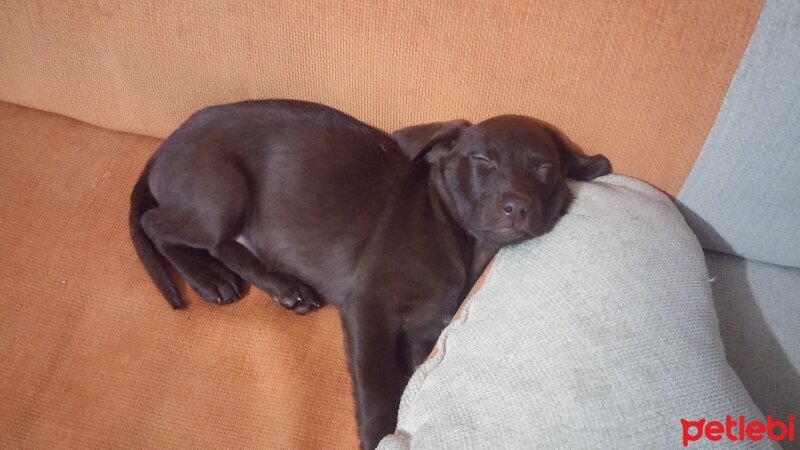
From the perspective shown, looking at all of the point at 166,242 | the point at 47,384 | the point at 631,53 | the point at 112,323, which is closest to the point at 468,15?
the point at 631,53

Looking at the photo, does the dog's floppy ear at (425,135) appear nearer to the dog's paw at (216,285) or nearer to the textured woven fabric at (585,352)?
the textured woven fabric at (585,352)

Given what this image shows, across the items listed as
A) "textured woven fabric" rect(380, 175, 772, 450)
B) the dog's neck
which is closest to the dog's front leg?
"textured woven fabric" rect(380, 175, 772, 450)

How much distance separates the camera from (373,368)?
124 centimetres

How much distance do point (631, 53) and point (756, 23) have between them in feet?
0.74

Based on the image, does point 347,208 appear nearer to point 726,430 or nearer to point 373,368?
point 373,368

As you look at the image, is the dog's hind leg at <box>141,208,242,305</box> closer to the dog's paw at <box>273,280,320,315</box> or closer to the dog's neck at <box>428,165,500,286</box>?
the dog's paw at <box>273,280,320,315</box>

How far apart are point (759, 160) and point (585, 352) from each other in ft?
2.06

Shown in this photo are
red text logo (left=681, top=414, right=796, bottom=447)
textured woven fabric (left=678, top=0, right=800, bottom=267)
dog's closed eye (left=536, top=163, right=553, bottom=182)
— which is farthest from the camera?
dog's closed eye (left=536, top=163, right=553, bottom=182)

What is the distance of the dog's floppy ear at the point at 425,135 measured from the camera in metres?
1.33

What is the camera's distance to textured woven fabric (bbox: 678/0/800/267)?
3.72 ft

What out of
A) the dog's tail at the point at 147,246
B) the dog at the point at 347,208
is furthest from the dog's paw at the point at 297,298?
the dog's tail at the point at 147,246

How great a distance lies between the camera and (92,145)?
5.39 feet

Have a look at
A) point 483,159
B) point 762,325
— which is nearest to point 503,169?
point 483,159

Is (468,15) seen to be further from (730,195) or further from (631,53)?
(730,195)
